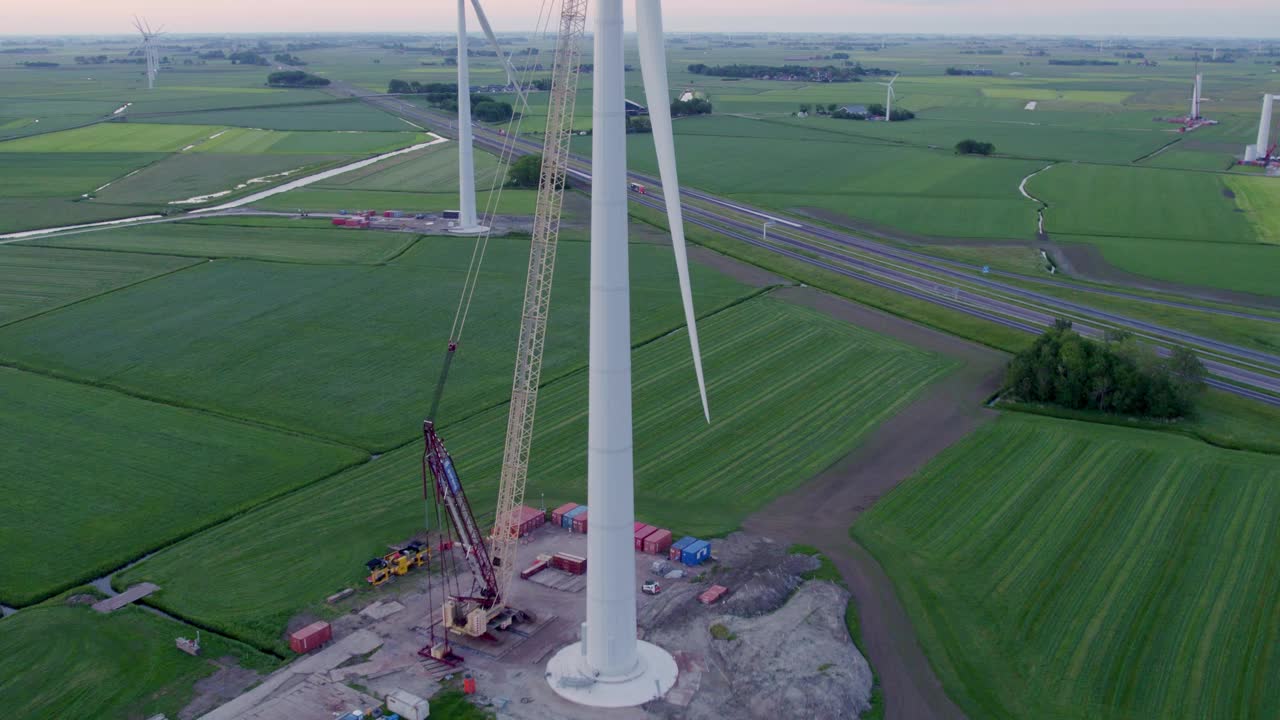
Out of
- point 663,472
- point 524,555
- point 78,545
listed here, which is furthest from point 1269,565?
point 78,545

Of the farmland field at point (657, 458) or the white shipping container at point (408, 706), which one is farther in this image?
the farmland field at point (657, 458)

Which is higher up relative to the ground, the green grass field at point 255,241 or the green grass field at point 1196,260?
the green grass field at point 1196,260

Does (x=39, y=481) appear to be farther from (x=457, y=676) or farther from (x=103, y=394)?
(x=457, y=676)

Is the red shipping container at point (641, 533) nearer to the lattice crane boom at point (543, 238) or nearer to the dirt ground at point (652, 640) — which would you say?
the dirt ground at point (652, 640)

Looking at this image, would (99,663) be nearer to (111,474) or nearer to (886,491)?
(111,474)

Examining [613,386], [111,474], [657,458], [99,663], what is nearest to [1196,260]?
[657,458]

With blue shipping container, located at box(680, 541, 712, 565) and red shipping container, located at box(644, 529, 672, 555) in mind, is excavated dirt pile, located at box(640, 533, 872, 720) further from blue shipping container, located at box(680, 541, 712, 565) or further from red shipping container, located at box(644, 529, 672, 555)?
red shipping container, located at box(644, 529, 672, 555)

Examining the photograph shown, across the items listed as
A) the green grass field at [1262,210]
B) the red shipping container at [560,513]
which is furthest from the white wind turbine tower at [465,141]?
the green grass field at [1262,210]
